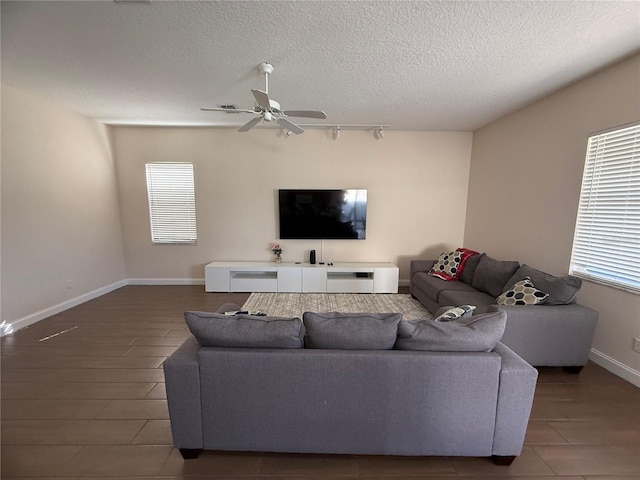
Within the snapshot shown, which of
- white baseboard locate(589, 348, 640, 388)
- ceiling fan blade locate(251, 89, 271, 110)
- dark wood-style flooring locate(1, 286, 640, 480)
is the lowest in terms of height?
dark wood-style flooring locate(1, 286, 640, 480)

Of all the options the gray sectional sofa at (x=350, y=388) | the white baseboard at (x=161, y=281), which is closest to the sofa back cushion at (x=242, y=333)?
the gray sectional sofa at (x=350, y=388)

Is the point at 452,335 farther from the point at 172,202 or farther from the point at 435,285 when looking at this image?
the point at 172,202

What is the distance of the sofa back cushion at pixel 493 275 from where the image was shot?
117 inches

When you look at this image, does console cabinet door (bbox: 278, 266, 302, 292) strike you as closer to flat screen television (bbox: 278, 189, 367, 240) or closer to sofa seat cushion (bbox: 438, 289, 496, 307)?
flat screen television (bbox: 278, 189, 367, 240)

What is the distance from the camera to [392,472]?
1.43 metres

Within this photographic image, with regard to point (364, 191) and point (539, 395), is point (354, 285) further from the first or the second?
point (539, 395)

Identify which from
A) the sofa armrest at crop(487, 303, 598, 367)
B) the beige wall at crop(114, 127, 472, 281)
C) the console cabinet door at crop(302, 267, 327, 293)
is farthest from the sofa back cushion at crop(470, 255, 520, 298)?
the console cabinet door at crop(302, 267, 327, 293)

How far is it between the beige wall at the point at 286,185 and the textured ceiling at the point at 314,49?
3.85 feet

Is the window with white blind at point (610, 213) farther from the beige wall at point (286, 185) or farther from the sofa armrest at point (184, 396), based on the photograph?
the sofa armrest at point (184, 396)

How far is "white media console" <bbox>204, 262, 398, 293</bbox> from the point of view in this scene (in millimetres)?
4316

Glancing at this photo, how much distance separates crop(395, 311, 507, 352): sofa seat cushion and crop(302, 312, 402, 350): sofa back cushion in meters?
0.07

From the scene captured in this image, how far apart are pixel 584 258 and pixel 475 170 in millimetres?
2310

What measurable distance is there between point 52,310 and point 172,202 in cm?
220

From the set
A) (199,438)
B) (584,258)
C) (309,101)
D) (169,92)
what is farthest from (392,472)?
(169,92)
